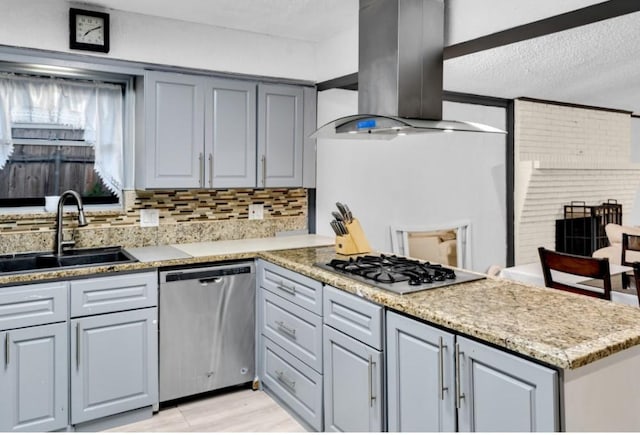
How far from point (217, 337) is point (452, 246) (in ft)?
6.72

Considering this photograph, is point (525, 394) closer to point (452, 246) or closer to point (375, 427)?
point (375, 427)

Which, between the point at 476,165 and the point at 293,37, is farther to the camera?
the point at 476,165

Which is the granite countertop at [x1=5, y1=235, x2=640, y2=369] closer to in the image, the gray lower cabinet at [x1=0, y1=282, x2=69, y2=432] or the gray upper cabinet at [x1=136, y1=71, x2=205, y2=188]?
the gray lower cabinet at [x1=0, y1=282, x2=69, y2=432]

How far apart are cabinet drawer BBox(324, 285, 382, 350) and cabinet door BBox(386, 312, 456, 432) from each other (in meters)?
0.07

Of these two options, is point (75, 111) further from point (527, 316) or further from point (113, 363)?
point (527, 316)

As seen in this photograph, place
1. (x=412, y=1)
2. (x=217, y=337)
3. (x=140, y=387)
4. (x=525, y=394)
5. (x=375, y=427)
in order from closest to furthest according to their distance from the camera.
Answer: (x=525, y=394)
(x=375, y=427)
(x=412, y=1)
(x=140, y=387)
(x=217, y=337)

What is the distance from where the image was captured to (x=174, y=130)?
10.2 ft

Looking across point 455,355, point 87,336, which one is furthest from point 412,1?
point 87,336

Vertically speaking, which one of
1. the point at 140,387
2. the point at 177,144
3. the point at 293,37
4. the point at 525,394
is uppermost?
the point at 293,37

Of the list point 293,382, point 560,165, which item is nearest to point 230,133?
point 293,382

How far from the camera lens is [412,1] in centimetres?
235

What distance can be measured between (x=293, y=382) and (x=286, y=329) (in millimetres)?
292

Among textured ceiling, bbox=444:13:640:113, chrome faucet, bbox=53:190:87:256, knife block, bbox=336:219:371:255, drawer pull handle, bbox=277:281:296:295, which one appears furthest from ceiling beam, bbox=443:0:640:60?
chrome faucet, bbox=53:190:87:256

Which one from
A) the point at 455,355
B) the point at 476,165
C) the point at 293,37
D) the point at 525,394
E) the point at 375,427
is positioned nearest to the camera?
the point at 525,394
